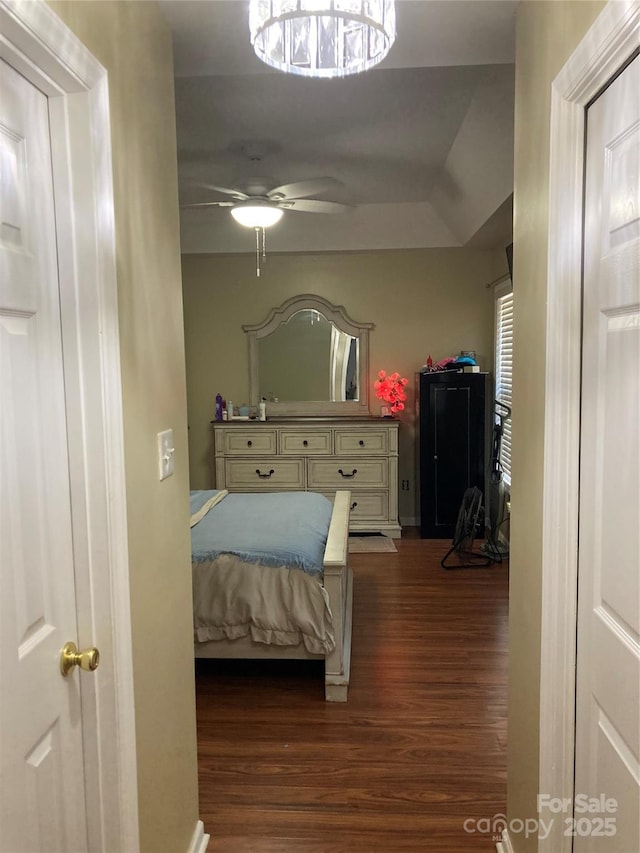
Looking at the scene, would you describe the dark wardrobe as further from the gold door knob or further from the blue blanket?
the gold door knob

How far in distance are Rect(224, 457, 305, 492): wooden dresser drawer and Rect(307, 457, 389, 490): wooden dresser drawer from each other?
0.45 feet

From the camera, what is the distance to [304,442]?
5527mm

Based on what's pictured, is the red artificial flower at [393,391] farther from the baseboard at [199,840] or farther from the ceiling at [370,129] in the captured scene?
the baseboard at [199,840]

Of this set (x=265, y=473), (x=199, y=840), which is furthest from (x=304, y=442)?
(x=199, y=840)

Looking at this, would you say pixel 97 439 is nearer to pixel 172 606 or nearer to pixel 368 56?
pixel 172 606

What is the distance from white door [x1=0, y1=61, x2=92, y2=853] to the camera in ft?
3.51

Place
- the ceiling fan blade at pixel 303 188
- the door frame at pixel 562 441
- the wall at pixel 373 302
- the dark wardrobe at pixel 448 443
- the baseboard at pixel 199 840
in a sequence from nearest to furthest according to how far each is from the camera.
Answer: the door frame at pixel 562 441 → the baseboard at pixel 199 840 → the ceiling fan blade at pixel 303 188 → the dark wardrobe at pixel 448 443 → the wall at pixel 373 302

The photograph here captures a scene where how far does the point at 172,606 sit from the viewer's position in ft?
5.82

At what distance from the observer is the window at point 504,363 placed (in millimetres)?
5121

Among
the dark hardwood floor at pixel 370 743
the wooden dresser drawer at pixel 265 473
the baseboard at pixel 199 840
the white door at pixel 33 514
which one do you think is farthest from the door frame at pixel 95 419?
the wooden dresser drawer at pixel 265 473

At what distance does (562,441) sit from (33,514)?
114cm

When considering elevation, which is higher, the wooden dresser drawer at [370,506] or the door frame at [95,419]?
the door frame at [95,419]

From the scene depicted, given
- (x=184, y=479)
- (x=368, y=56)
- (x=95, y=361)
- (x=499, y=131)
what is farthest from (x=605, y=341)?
(x=499, y=131)

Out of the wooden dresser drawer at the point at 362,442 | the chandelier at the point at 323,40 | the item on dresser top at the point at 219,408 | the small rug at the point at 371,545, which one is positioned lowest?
the small rug at the point at 371,545
